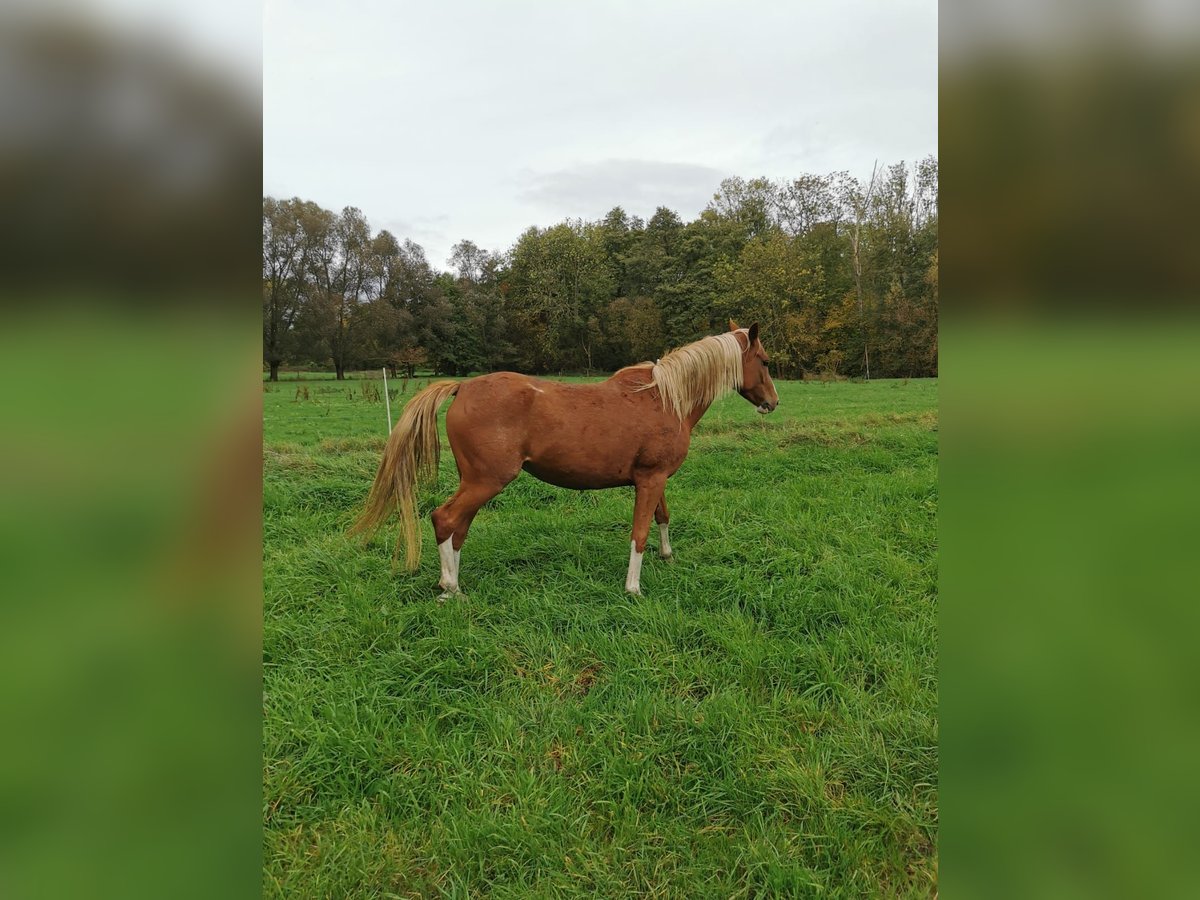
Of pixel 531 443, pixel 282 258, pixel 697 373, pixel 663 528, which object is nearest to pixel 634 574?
pixel 663 528

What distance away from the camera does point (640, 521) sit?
14.2 feet

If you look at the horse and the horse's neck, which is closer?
the horse

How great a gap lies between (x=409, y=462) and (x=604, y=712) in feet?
7.49

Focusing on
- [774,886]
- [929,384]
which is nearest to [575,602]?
[774,886]

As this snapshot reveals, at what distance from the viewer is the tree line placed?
20.1 metres

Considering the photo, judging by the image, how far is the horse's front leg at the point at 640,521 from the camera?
4.17 metres

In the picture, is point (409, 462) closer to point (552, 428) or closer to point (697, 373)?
point (552, 428)

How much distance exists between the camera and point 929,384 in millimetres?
18484

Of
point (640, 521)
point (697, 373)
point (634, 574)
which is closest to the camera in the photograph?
point (634, 574)

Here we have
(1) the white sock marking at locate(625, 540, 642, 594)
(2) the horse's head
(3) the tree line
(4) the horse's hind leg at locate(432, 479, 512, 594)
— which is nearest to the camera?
(4) the horse's hind leg at locate(432, 479, 512, 594)
